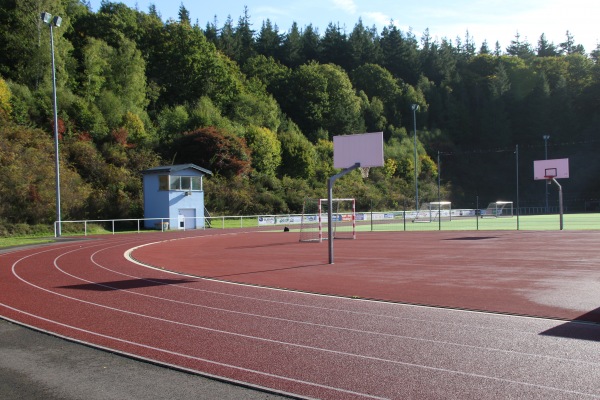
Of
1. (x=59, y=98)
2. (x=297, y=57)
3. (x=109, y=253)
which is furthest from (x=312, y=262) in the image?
(x=297, y=57)

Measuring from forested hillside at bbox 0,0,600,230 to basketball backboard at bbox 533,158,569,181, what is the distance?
25.9m

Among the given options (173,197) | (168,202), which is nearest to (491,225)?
(173,197)

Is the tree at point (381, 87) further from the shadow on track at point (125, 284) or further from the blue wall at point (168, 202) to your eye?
the shadow on track at point (125, 284)

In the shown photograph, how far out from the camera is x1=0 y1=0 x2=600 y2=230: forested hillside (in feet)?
162

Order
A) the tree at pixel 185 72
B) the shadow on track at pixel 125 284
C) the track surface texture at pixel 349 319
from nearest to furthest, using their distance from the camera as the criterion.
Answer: the track surface texture at pixel 349 319, the shadow on track at pixel 125 284, the tree at pixel 185 72

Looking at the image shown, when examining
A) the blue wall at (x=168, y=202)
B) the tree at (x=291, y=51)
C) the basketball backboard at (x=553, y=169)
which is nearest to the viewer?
the basketball backboard at (x=553, y=169)

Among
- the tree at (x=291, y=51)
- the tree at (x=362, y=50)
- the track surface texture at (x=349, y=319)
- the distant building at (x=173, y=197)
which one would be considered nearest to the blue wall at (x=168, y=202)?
the distant building at (x=173, y=197)

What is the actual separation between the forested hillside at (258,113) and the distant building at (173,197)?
2.87m

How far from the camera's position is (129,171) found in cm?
5188

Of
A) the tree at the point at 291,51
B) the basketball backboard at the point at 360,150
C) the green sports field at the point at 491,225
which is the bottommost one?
the green sports field at the point at 491,225

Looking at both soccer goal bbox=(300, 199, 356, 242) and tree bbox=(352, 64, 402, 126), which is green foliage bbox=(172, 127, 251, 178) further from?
tree bbox=(352, 64, 402, 126)

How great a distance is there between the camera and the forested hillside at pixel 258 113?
1945 inches

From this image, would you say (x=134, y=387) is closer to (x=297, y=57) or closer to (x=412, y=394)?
(x=412, y=394)

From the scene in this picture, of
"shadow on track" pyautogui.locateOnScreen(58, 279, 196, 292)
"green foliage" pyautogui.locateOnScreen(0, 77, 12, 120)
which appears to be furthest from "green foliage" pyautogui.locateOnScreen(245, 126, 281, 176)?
"shadow on track" pyautogui.locateOnScreen(58, 279, 196, 292)
